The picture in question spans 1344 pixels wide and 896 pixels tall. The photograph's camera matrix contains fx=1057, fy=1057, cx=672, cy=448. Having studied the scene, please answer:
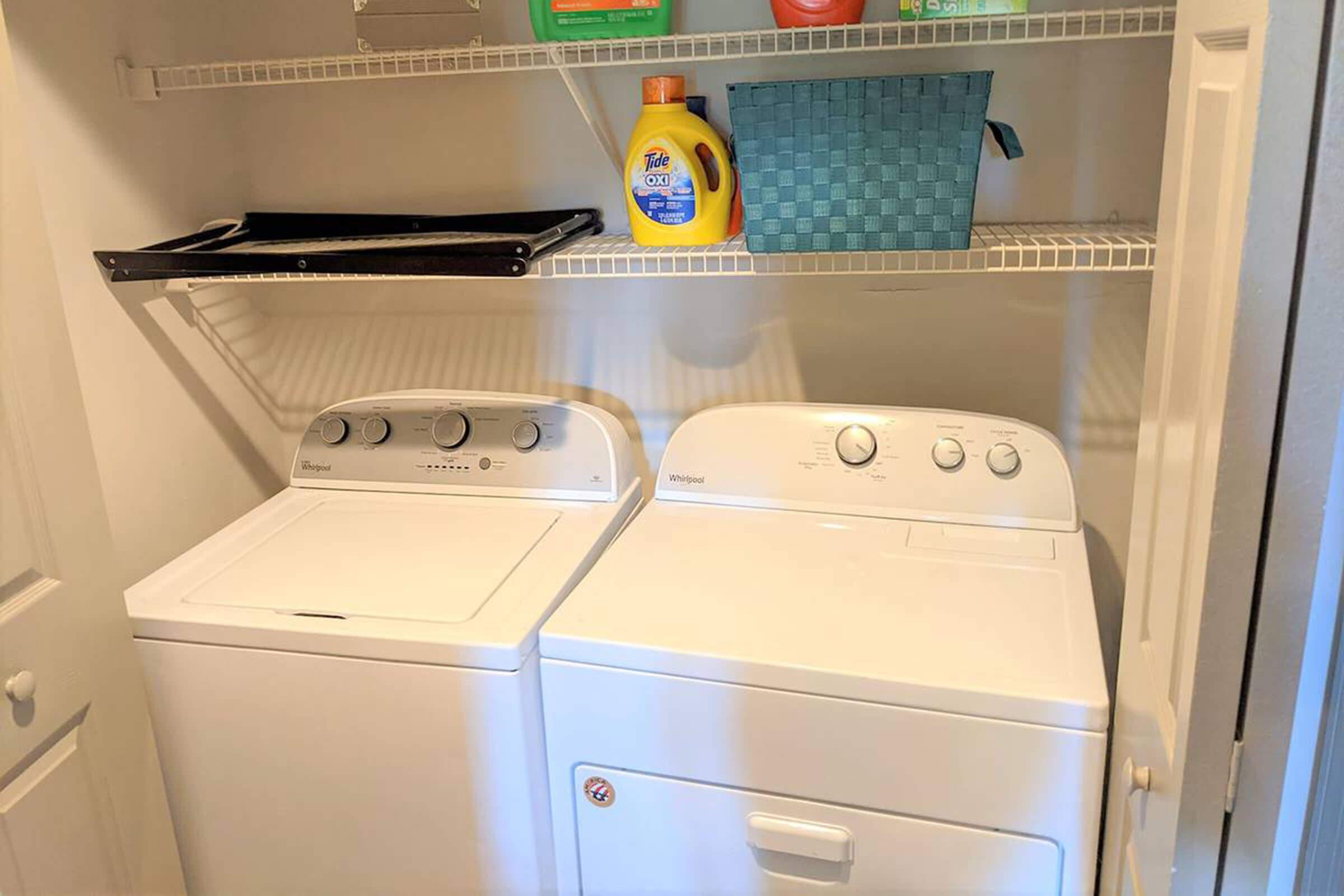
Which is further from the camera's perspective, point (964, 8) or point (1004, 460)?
point (1004, 460)

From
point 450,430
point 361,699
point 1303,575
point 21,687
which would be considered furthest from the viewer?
point 450,430

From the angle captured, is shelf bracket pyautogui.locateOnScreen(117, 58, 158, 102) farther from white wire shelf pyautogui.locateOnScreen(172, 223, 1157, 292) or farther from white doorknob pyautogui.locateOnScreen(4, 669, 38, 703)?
white doorknob pyautogui.locateOnScreen(4, 669, 38, 703)

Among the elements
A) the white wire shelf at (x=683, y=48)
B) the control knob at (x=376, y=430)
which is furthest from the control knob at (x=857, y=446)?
the control knob at (x=376, y=430)

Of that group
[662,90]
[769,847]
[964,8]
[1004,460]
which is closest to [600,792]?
[769,847]

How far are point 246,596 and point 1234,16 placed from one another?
1.37 m

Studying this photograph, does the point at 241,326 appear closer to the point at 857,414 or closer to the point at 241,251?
the point at 241,251

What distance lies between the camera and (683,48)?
62.8 inches

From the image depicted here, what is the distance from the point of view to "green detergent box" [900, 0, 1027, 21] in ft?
4.57

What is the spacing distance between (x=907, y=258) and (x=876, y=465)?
334 millimetres

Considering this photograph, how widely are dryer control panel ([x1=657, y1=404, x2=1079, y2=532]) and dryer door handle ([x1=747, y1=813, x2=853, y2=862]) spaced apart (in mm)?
535

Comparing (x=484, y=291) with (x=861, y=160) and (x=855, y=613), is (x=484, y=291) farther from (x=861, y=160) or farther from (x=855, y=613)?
(x=855, y=613)

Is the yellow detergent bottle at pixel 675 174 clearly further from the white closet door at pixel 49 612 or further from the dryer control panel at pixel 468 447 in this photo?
the white closet door at pixel 49 612

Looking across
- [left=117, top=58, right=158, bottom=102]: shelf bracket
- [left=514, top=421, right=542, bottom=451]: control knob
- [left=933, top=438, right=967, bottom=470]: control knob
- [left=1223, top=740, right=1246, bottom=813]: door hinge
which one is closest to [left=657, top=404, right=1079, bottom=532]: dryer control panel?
[left=933, top=438, right=967, bottom=470]: control knob

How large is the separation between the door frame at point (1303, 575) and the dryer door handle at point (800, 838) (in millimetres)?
560
